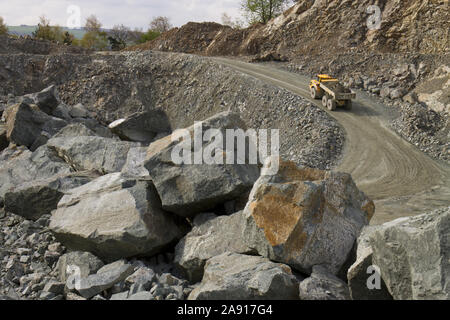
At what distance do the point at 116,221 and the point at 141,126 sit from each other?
13.8 m

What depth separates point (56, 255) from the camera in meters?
7.88

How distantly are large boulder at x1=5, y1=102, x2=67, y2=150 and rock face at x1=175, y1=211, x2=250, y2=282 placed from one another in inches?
412

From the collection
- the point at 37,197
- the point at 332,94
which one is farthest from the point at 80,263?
the point at 332,94

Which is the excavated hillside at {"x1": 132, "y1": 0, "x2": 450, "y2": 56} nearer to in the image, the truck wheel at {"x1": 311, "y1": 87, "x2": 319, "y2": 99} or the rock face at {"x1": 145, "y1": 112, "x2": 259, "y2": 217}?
the truck wheel at {"x1": 311, "y1": 87, "x2": 319, "y2": 99}

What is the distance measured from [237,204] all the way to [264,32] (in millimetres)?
32771

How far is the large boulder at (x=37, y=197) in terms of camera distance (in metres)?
9.30

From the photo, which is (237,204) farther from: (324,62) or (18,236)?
(324,62)

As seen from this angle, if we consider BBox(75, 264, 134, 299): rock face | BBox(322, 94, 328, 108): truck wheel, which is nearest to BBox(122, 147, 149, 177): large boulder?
BBox(75, 264, 134, 299): rock face

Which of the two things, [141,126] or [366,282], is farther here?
[141,126]

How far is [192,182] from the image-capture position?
743cm

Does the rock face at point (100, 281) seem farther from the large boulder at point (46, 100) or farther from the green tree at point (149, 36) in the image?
the green tree at point (149, 36)

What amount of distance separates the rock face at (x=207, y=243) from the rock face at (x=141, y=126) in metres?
13.4

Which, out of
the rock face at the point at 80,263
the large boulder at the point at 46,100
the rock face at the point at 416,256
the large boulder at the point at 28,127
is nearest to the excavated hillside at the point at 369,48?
the rock face at the point at 416,256

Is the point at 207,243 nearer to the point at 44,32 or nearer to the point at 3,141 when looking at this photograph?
the point at 3,141
